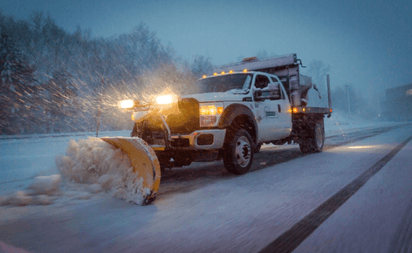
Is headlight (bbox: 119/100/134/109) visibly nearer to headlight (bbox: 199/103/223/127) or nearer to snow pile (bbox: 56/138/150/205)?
snow pile (bbox: 56/138/150/205)

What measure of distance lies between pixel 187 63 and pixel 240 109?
37.1 metres

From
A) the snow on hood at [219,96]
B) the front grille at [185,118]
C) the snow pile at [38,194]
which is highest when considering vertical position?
the snow on hood at [219,96]

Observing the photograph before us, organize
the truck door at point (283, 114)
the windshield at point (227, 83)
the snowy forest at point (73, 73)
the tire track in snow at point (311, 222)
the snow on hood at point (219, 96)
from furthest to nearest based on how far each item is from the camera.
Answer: the snowy forest at point (73, 73), the truck door at point (283, 114), the windshield at point (227, 83), the snow on hood at point (219, 96), the tire track in snow at point (311, 222)

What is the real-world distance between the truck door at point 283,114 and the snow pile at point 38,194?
5.08 meters

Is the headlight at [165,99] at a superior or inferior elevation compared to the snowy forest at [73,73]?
inferior

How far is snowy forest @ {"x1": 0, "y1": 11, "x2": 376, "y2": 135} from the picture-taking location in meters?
23.8

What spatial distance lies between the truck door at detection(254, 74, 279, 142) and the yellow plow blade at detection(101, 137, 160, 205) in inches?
122

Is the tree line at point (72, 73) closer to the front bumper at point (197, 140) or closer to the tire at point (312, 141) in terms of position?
the tire at point (312, 141)

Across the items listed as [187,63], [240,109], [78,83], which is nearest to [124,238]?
[240,109]

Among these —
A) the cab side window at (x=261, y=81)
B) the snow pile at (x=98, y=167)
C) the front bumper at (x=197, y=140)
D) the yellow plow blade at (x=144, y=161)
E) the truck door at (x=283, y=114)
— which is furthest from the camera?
A: the truck door at (x=283, y=114)

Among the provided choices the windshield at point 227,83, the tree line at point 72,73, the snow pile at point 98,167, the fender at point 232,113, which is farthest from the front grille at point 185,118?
the tree line at point 72,73

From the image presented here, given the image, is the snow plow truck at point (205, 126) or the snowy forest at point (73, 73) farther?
the snowy forest at point (73, 73)

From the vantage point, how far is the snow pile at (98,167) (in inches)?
163

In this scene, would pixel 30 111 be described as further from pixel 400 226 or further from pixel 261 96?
pixel 400 226
